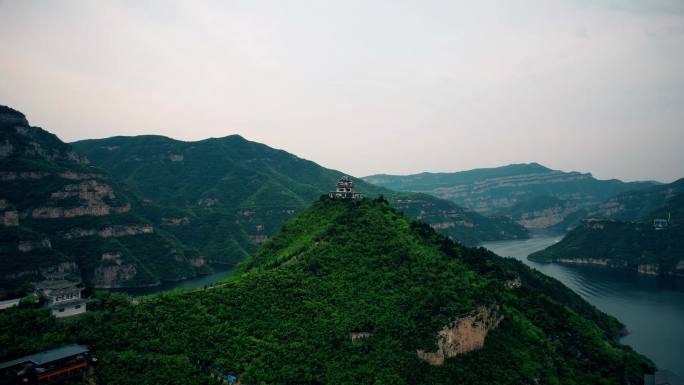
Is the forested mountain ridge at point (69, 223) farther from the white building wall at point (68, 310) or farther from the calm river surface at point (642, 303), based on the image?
the calm river surface at point (642, 303)

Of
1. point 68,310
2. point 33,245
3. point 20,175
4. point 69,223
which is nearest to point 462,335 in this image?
point 68,310

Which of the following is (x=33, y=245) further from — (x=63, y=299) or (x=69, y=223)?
(x=63, y=299)

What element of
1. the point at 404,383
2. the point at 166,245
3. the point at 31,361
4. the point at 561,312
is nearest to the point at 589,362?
the point at 561,312

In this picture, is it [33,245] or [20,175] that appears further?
[20,175]

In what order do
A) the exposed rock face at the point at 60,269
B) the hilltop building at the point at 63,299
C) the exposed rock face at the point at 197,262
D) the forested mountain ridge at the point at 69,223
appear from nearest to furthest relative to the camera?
the hilltop building at the point at 63,299
the exposed rock face at the point at 60,269
the forested mountain ridge at the point at 69,223
the exposed rock face at the point at 197,262

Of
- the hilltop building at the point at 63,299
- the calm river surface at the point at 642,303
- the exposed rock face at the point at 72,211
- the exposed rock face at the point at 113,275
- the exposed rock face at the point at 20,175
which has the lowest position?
the calm river surface at the point at 642,303

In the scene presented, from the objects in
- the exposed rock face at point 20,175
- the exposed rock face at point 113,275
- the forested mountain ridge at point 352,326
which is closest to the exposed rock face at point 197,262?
the exposed rock face at point 113,275

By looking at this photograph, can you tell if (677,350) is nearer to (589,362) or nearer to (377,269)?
(589,362)
